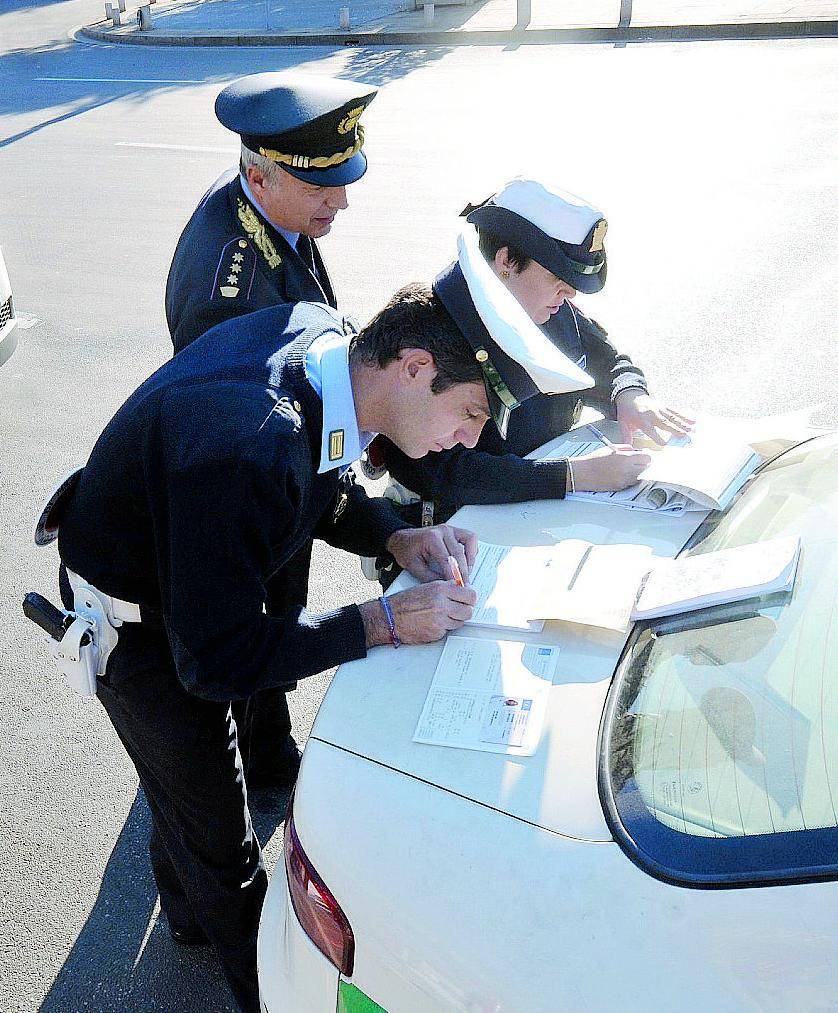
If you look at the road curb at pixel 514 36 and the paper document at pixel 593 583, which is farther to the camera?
the road curb at pixel 514 36

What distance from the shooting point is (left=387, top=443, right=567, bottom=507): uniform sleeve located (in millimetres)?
2479

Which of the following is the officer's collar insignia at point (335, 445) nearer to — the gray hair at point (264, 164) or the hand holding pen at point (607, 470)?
the hand holding pen at point (607, 470)

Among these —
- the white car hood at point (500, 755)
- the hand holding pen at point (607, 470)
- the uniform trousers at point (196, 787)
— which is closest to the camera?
the white car hood at point (500, 755)

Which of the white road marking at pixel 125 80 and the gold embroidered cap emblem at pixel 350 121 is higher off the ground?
the gold embroidered cap emblem at pixel 350 121

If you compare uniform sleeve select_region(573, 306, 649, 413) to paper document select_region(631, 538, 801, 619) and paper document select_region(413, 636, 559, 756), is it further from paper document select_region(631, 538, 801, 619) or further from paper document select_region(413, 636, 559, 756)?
paper document select_region(413, 636, 559, 756)

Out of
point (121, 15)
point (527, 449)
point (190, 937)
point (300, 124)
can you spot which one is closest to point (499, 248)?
point (527, 449)

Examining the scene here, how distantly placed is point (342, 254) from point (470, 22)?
9970 mm

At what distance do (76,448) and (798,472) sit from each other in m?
3.76

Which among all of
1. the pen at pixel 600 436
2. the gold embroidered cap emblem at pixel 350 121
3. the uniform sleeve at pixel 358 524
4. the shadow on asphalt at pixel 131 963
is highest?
the gold embroidered cap emblem at pixel 350 121

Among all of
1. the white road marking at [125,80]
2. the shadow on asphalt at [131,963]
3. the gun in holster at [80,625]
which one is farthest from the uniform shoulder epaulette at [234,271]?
the white road marking at [125,80]

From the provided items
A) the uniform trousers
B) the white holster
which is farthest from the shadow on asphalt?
the white holster

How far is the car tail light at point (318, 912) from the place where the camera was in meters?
1.63

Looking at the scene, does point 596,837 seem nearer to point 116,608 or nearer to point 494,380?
point 494,380

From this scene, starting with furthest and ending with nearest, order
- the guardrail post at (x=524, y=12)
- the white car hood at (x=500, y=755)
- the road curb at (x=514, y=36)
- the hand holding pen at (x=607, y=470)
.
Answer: the guardrail post at (x=524, y=12)
the road curb at (x=514, y=36)
the hand holding pen at (x=607, y=470)
the white car hood at (x=500, y=755)
